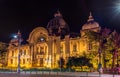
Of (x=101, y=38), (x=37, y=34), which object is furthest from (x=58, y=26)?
(x=101, y=38)

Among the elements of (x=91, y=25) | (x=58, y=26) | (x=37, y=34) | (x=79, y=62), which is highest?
(x=58, y=26)

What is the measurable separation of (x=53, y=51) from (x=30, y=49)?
13.1m

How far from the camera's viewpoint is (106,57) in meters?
66.2

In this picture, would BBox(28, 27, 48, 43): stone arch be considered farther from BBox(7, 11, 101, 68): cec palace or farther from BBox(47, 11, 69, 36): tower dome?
A: BBox(47, 11, 69, 36): tower dome

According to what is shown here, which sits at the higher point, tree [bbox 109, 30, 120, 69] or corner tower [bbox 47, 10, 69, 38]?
corner tower [bbox 47, 10, 69, 38]

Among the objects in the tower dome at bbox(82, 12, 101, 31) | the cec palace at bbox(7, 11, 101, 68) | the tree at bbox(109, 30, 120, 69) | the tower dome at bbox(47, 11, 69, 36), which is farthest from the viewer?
the tower dome at bbox(47, 11, 69, 36)

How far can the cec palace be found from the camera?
8512 centimetres

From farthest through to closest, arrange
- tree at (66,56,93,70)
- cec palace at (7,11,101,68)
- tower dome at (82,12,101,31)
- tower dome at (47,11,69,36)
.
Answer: tower dome at (47,11,69,36), cec palace at (7,11,101,68), tower dome at (82,12,101,31), tree at (66,56,93,70)

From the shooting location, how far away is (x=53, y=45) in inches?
3681

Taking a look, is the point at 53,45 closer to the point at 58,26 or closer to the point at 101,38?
the point at 58,26

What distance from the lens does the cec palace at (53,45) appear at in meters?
85.1

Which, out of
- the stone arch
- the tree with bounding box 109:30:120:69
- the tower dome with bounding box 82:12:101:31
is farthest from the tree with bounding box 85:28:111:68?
the stone arch

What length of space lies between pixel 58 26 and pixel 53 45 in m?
8.11

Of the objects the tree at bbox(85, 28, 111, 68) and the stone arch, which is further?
the stone arch
